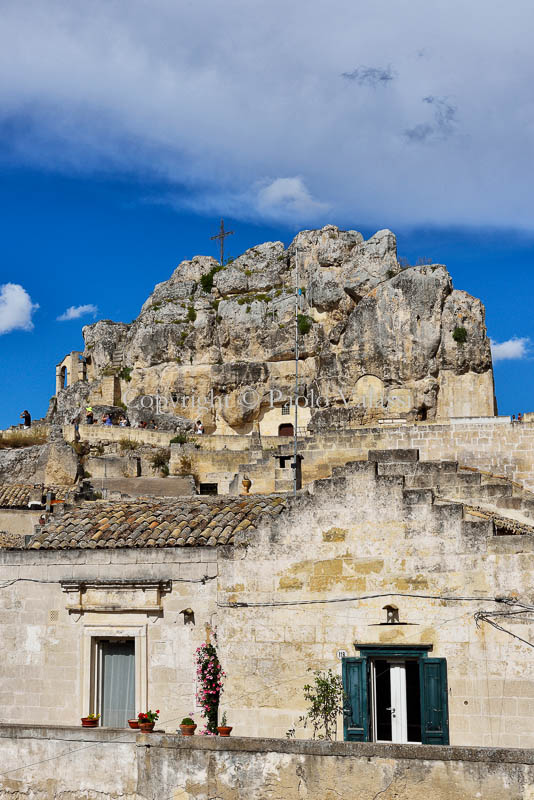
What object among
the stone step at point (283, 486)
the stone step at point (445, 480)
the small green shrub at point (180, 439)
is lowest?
the stone step at point (445, 480)

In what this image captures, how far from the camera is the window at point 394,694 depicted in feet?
39.8

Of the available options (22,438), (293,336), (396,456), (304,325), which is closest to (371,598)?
(396,456)

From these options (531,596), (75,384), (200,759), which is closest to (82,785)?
(200,759)

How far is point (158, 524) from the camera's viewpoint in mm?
14836

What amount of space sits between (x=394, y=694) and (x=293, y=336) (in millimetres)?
47637

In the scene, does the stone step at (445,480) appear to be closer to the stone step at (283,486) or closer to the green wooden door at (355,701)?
the green wooden door at (355,701)

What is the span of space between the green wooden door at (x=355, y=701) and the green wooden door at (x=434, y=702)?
81 centimetres

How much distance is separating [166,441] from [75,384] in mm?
24317

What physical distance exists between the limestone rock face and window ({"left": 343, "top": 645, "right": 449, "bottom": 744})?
115 feet

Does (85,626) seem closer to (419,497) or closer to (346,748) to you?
(346,748)

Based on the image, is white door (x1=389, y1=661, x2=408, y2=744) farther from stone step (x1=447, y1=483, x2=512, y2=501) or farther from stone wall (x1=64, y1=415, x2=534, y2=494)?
stone wall (x1=64, y1=415, x2=534, y2=494)

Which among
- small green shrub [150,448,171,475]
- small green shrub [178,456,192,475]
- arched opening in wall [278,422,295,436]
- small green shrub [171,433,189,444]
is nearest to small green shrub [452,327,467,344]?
arched opening in wall [278,422,295,436]

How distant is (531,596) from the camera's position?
11859 millimetres

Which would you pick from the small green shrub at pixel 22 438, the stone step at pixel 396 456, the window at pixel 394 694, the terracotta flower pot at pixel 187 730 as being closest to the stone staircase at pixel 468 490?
the stone step at pixel 396 456
